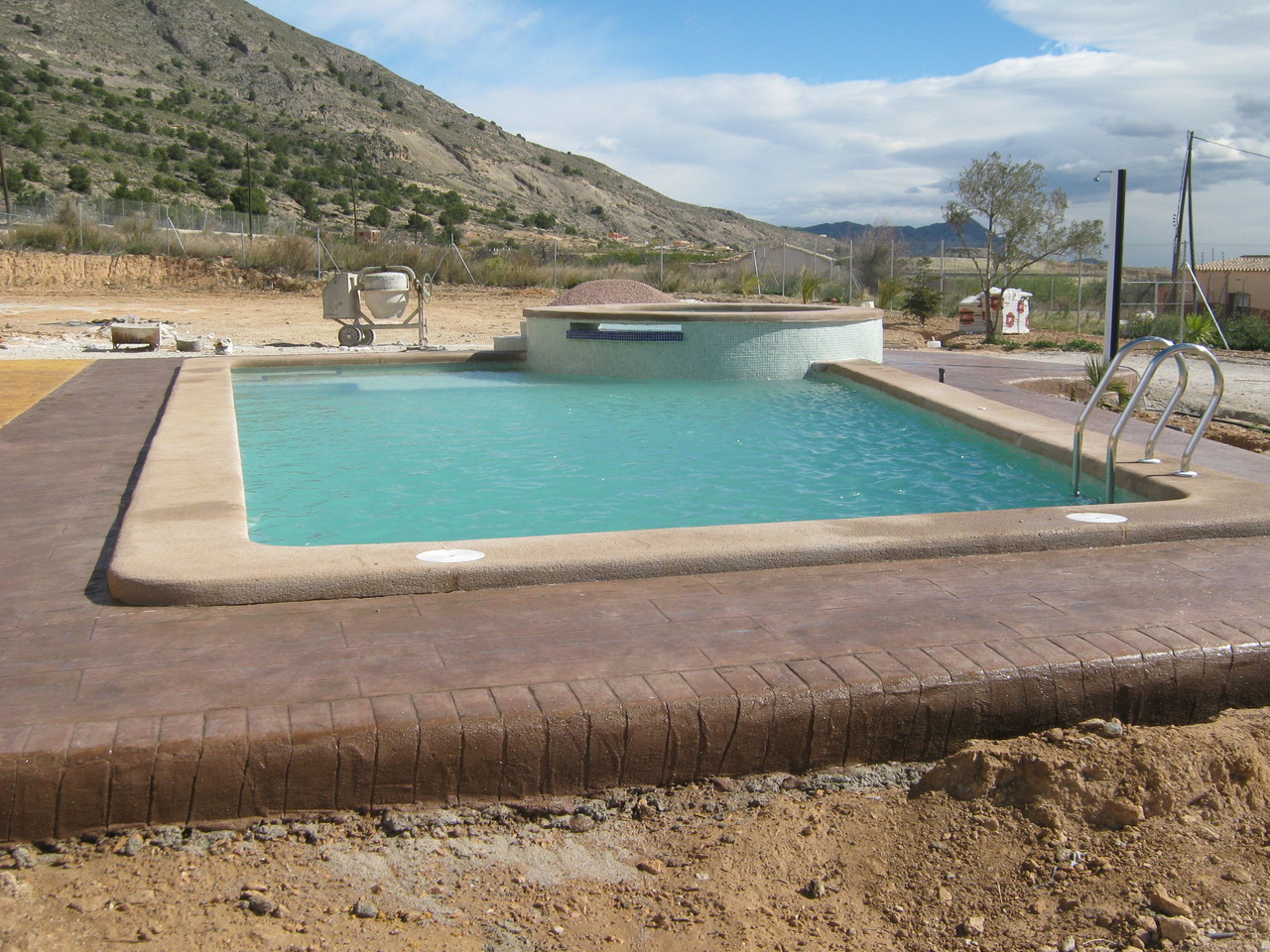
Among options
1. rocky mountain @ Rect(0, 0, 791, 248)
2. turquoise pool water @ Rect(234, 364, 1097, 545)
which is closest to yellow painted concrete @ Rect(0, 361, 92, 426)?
Answer: turquoise pool water @ Rect(234, 364, 1097, 545)

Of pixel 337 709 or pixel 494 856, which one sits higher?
pixel 337 709

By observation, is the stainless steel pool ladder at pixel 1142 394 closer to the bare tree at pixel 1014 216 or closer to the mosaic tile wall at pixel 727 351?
the mosaic tile wall at pixel 727 351

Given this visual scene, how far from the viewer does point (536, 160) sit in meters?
99.1

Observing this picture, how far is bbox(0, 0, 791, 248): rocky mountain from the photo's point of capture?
54125mm

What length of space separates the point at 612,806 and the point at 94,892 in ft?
4.17

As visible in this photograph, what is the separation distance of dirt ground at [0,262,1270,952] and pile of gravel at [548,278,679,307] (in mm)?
14332

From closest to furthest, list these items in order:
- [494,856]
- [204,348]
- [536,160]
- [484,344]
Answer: [494,856]
[204,348]
[484,344]
[536,160]

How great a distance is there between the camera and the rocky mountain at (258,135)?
54.1 metres

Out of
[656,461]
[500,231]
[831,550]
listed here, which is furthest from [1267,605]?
[500,231]

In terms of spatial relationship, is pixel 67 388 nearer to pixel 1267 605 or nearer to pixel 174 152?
pixel 1267 605

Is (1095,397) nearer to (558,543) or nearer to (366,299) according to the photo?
(558,543)

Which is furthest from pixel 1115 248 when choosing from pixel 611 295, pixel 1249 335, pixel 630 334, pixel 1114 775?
pixel 1249 335

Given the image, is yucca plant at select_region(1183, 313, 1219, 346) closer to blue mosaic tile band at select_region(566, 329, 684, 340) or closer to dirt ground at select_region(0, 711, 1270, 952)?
blue mosaic tile band at select_region(566, 329, 684, 340)

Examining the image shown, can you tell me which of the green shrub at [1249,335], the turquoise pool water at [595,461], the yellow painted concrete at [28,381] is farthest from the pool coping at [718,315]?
the green shrub at [1249,335]
